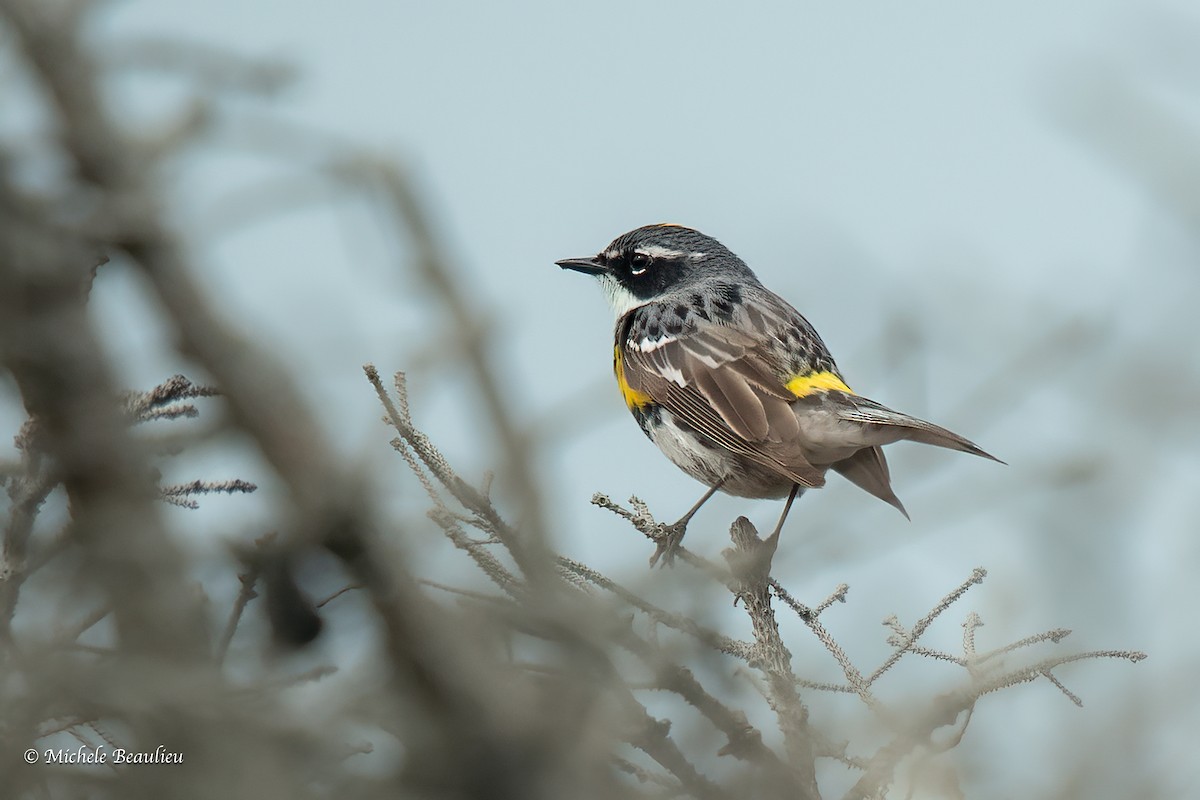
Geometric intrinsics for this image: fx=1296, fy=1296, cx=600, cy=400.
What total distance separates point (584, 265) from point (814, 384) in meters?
2.19

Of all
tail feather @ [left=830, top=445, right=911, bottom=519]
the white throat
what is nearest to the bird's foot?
tail feather @ [left=830, top=445, right=911, bottom=519]

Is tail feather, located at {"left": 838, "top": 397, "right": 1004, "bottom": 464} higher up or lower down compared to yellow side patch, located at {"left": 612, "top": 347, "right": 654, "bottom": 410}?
higher up

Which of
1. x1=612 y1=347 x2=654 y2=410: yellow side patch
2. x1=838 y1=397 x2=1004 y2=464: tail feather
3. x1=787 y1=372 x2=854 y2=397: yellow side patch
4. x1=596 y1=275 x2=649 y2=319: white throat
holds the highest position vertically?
x1=838 y1=397 x2=1004 y2=464: tail feather

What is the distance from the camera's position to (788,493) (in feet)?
25.2

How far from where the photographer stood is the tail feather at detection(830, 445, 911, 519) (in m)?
7.20

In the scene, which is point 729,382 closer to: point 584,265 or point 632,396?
point 632,396

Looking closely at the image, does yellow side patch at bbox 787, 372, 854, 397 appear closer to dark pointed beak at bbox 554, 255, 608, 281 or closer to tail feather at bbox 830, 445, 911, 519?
tail feather at bbox 830, 445, 911, 519

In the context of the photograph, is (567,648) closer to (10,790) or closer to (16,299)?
(10,790)

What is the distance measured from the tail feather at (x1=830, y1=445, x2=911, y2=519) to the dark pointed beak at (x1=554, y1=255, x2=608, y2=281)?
256 centimetres

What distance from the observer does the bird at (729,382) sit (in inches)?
278

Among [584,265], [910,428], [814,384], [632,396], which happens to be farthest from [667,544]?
[584,265]

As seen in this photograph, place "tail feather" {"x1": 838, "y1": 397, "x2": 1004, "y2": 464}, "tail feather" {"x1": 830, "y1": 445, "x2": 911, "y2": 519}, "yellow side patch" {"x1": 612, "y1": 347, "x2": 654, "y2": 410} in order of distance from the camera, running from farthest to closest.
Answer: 1. "yellow side patch" {"x1": 612, "y1": 347, "x2": 654, "y2": 410}
2. "tail feather" {"x1": 830, "y1": 445, "x2": 911, "y2": 519}
3. "tail feather" {"x1": 838, "y1": 397, "x2": 1004, "y2": 464}

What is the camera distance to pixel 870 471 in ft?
23.9

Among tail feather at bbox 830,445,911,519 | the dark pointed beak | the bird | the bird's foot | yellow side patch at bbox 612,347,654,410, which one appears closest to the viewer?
the bird's foot
